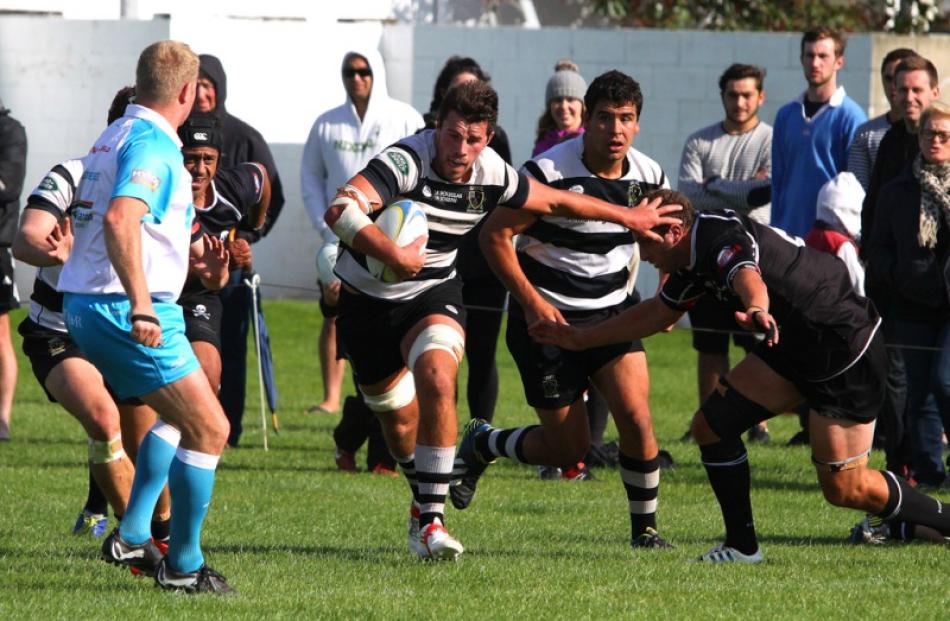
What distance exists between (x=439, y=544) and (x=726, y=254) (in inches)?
69.4

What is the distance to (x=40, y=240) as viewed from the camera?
22.0 ft

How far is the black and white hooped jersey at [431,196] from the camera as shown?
7621 millimetres

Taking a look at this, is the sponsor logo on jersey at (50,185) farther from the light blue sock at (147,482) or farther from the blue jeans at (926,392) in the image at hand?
the blue jeans at (926,392)

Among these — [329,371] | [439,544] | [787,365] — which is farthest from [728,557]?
[329,371]

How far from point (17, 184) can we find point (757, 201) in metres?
5.08

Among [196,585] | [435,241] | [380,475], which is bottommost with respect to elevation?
[380,475]

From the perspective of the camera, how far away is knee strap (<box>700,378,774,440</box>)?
24.2ft

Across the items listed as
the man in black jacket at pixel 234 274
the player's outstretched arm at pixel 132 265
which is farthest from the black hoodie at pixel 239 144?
the player's outstretched arm at pixel 132 265

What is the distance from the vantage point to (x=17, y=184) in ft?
39.2

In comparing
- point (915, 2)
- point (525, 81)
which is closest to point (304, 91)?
point (525, 81)

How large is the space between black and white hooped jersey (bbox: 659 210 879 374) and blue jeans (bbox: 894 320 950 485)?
7.46 ft

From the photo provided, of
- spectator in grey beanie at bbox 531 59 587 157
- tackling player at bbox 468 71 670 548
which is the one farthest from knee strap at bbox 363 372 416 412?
spectator in grey beanie at bbox 531 59 587 157

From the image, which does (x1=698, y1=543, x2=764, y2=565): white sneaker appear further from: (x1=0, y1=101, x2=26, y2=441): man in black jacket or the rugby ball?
(x1=0, y1=101, x2=26, y2=441): man in black jacket

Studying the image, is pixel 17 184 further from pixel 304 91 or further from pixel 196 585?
pixel 304 91
